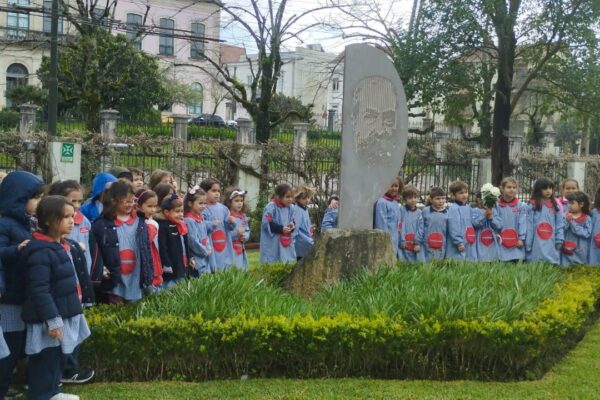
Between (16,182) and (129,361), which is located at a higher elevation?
(16,182)

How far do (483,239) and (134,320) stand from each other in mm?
5058

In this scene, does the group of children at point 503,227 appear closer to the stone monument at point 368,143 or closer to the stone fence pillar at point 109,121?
the stone monument at point 368,143

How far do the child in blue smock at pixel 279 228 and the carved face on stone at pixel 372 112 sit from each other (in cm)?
144

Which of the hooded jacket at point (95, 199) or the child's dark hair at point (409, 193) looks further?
the child's dark hair at point (409, 193)

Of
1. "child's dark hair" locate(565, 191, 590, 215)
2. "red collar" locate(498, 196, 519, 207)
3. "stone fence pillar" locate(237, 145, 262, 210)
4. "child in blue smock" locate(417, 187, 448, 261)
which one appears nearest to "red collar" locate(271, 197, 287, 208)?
"child in blue smock" locate(417, 187, 448, 261)

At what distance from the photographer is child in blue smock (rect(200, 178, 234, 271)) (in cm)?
820

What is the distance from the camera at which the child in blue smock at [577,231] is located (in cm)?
916

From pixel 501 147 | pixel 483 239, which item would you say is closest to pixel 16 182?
pixel 483 239

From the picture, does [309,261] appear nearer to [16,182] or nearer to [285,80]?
[16,182]

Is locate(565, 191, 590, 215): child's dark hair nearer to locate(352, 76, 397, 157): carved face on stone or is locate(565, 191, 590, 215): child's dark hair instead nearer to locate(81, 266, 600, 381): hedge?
locate(352, 76, 397, 157): carved face on stone

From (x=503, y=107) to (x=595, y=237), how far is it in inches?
314

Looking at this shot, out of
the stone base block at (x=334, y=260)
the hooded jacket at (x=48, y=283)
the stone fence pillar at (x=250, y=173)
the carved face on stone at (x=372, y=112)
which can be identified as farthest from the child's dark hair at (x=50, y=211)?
the stone fence pillar at (x=250, y=173)

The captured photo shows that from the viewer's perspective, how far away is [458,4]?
1442 centimetres

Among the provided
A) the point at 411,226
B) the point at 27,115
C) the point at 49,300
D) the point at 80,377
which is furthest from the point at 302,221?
the point at 27,115
